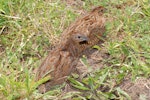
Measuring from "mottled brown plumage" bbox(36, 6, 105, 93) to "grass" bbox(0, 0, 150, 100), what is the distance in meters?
0.10

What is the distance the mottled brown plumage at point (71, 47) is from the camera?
4.27m

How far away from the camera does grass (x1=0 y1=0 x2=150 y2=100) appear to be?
13.7 feet

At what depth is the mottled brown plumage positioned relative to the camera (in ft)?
14.0

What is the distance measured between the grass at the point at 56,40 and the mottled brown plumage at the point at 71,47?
4.1 inches

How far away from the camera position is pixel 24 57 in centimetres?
486

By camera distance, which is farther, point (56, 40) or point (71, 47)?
point (56, 40)

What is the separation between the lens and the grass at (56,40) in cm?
417

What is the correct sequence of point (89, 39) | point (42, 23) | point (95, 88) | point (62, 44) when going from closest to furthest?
point (95, 88), point (62, 44), point (89, 39), point (42, 23)

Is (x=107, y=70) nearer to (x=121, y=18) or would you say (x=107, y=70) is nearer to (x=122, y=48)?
(x=122, y=48)

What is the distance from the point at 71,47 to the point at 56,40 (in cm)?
46

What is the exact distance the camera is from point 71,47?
459cm

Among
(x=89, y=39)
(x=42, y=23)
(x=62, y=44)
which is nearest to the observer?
(x=62, y=44)

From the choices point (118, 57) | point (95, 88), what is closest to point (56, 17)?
point (118, 57)

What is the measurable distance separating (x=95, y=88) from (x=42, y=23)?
54.6 inches
